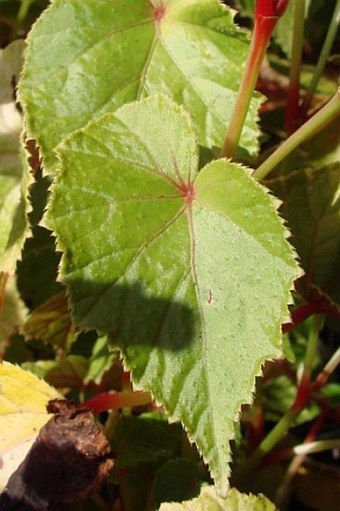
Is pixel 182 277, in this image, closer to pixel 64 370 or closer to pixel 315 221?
pixel 315 221

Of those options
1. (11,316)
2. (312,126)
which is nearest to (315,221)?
(312,126)

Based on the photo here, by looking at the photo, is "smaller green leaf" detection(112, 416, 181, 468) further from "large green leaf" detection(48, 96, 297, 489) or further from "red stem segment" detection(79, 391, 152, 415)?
"large green leaf" detection(48, 96, 297, 489)

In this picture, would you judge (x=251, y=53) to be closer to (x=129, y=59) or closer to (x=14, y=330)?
(x=129, y=59)

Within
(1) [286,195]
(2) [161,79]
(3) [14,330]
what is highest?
(2) [161,79]

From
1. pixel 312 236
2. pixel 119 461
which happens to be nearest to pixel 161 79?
pixel 312 236

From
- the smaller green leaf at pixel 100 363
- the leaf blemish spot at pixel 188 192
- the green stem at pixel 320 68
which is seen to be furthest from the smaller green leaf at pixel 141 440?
Result: the green stem at pixel 320 68

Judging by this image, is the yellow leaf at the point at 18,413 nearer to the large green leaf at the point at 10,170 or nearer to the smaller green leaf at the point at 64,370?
the large green leaf at the point at 10,170

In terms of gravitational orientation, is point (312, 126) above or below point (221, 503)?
above
